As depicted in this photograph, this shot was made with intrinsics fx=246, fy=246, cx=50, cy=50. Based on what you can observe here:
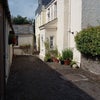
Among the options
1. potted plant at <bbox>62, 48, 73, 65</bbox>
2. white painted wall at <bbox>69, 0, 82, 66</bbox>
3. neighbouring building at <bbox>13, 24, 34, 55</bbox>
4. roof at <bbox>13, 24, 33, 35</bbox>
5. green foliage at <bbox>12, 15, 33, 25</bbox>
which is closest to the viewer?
white painted wall at <bbox>69, 0, 82, 66</bbox>

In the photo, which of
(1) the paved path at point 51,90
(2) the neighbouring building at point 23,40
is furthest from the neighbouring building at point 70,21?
(2) the neighbouring building at point 23,40

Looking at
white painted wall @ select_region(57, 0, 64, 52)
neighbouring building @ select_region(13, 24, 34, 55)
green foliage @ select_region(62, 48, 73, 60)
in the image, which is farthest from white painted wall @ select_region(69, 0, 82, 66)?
neighbouring building @ select_region(13, 24, 34, 55)

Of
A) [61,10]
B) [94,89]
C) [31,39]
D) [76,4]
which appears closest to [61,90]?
[94,89]

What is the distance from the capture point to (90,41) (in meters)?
15.1

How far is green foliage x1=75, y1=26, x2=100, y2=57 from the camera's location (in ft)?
47.5

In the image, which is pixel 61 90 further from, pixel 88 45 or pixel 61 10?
pixel 61 10

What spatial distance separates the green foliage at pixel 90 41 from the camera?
1449 cm

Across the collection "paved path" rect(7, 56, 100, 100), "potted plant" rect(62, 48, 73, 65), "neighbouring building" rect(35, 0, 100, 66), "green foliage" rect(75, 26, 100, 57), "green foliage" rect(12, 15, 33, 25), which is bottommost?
"paved path" rect(7, 56, 100, 100)

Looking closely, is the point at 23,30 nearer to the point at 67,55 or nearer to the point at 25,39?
the point at 25,39

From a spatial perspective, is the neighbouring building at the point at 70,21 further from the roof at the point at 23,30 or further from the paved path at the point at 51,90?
the roof at the point at 23,30

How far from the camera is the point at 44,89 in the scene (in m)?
10.4

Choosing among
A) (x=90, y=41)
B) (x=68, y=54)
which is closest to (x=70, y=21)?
(x=68, y=54)

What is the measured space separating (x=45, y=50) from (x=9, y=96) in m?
16.7

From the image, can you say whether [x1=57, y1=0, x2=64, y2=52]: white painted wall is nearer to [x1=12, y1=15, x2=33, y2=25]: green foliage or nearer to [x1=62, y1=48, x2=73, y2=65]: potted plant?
[x1=62, y1=48, x2=73, y2=65]: potted plant
